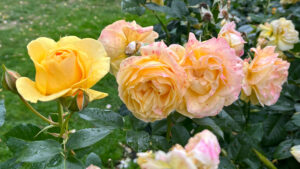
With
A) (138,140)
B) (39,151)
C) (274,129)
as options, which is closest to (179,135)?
(138,140)

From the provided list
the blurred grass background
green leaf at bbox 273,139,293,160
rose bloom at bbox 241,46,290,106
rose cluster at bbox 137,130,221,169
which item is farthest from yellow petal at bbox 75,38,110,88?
the blurred grass background

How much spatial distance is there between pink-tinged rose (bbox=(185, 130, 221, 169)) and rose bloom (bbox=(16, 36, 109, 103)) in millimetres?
260

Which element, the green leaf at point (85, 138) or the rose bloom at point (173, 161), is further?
the green leaf at point (85, 138)

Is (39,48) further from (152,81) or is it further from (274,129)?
(274,129)

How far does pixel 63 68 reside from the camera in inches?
21.9

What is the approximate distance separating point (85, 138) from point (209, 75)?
28 centimetres

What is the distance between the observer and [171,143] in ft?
2.47

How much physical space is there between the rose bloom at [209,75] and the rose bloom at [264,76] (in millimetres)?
171

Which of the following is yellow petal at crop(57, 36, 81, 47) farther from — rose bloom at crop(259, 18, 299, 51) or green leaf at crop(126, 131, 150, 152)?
rose bloom at crop(259, 18, 299, 51)

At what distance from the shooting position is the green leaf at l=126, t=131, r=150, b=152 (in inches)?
27.5

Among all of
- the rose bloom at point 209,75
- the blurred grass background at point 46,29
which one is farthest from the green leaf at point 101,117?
the blurred grass background at point 46,29

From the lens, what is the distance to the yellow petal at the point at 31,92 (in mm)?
543

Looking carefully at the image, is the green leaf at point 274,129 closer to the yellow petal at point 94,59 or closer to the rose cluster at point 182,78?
the rose cluster at point 182,78

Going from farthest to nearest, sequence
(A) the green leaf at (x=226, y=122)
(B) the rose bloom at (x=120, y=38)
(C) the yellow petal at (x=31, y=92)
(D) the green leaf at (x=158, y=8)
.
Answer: (D) the green leaf at (x=158, y=8)
(A) the green leaf at (x=226, y=122)
(B) the rose bloom at (x=120, y=38)
(C) the yellow petal at (x=31, y=92)
